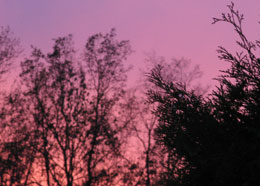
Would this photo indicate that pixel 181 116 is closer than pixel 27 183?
Yes

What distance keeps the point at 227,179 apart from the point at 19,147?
51.9ft

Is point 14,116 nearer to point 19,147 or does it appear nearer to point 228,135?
point 19,147

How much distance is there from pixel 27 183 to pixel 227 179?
16551 millimetres

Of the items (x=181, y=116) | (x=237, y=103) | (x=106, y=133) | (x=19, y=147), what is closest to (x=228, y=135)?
(x=237, y=103)

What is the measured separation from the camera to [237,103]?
7.01 meters

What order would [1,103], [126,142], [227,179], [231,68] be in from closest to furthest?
[227,179], [231,68], [1,103], [126,142]

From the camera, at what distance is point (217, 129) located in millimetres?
6988

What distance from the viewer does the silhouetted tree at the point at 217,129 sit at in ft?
20.8

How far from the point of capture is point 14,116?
1964cm

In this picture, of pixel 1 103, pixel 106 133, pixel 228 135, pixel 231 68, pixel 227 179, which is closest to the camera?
pixel 227 179

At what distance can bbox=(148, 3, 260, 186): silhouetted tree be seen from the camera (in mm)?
6348

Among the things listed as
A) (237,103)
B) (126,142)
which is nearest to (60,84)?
(126,142)

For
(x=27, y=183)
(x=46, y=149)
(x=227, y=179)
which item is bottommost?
(x=227, y=179)

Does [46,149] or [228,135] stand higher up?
[46,149]
